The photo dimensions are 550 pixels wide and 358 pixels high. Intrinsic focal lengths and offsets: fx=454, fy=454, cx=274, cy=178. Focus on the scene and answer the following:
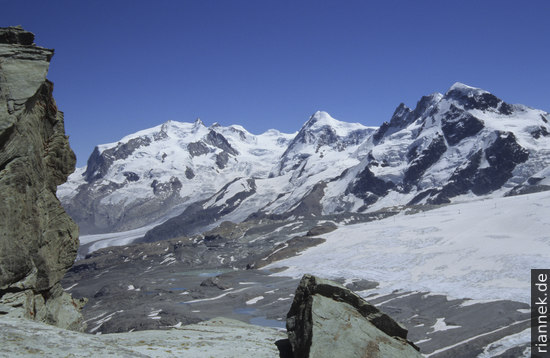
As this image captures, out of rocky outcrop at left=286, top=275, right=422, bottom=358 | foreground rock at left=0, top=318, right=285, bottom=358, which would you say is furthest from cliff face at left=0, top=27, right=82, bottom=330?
rocky outcrop at left=286, top=275, right=422, bottom=358

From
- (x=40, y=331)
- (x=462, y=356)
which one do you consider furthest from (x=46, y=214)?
(x=462, y=356)

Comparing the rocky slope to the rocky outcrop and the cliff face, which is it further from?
the cliff face

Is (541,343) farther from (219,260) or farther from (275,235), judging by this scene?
(275,235)

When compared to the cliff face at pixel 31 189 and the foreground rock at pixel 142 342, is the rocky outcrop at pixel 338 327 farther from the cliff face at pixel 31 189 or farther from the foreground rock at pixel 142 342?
the cliff face at pixel 31 189

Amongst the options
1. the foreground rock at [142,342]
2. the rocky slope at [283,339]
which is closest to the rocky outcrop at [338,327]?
the rocky slope at [283,339]

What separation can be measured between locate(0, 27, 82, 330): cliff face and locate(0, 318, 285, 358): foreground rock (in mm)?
2537

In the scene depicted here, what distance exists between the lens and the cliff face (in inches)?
618

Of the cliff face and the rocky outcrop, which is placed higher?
the cliff face

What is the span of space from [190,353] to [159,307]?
7667 centimetres

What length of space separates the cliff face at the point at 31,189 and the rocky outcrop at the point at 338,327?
31.4 ft

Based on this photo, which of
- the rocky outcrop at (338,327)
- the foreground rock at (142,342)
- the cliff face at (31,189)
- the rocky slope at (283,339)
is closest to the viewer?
the foreground rock at (142,342)

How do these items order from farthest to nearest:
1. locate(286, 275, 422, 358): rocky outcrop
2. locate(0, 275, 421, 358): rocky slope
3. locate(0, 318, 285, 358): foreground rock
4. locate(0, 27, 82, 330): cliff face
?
locate(0, 27, 82, 330): cliff face, locate(286, 275, 422, 358): rocky outcrop, locate(0, 275, 421, 358): rocky slope, locate(0, 318, 285, 358): foreground rock

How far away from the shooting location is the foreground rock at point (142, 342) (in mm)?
12469

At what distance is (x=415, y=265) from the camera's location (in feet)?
330
